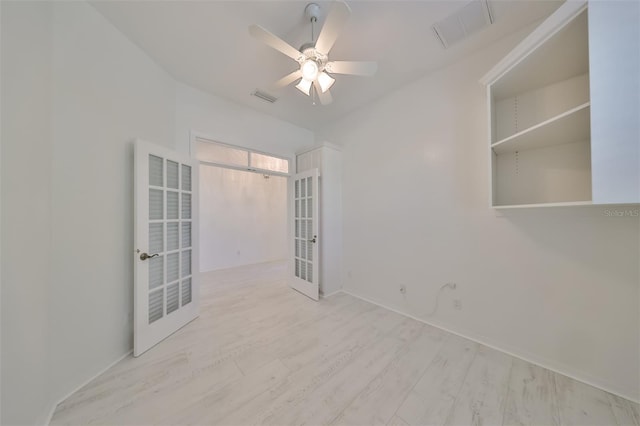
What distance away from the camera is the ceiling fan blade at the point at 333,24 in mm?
1196

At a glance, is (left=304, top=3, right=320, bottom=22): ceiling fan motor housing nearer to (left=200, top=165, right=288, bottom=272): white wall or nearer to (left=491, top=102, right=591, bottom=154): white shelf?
(left=491, top=102, right=591, bottom=154): white shelf

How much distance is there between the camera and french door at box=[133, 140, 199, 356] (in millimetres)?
1871

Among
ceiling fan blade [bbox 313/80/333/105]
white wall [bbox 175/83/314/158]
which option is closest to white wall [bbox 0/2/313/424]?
white wall [bbox 175/83/314/158]

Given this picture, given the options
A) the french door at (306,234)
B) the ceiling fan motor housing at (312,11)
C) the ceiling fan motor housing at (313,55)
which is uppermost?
the ceiling fan motor housing at (312,11)

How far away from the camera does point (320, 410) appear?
1.33 meters

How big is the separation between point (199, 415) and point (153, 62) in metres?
3.22

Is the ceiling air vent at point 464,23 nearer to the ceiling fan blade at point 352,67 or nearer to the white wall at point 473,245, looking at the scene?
the white wall at point 473,245

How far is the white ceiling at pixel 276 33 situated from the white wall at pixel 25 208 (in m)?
0.72

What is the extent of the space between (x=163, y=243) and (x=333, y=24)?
8.14 ft

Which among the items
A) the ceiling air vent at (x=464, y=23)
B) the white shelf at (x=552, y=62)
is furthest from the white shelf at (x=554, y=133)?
the ceiling air vent at (x=464, y=23)

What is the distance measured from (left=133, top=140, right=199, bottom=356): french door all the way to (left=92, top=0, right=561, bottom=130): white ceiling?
1.01 meters

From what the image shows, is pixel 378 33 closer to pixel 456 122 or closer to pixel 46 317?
pixel 456 122

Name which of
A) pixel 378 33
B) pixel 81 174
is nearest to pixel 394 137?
pixel 378 33

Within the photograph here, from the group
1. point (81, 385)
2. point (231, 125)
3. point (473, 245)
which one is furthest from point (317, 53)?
point (81, 385)
